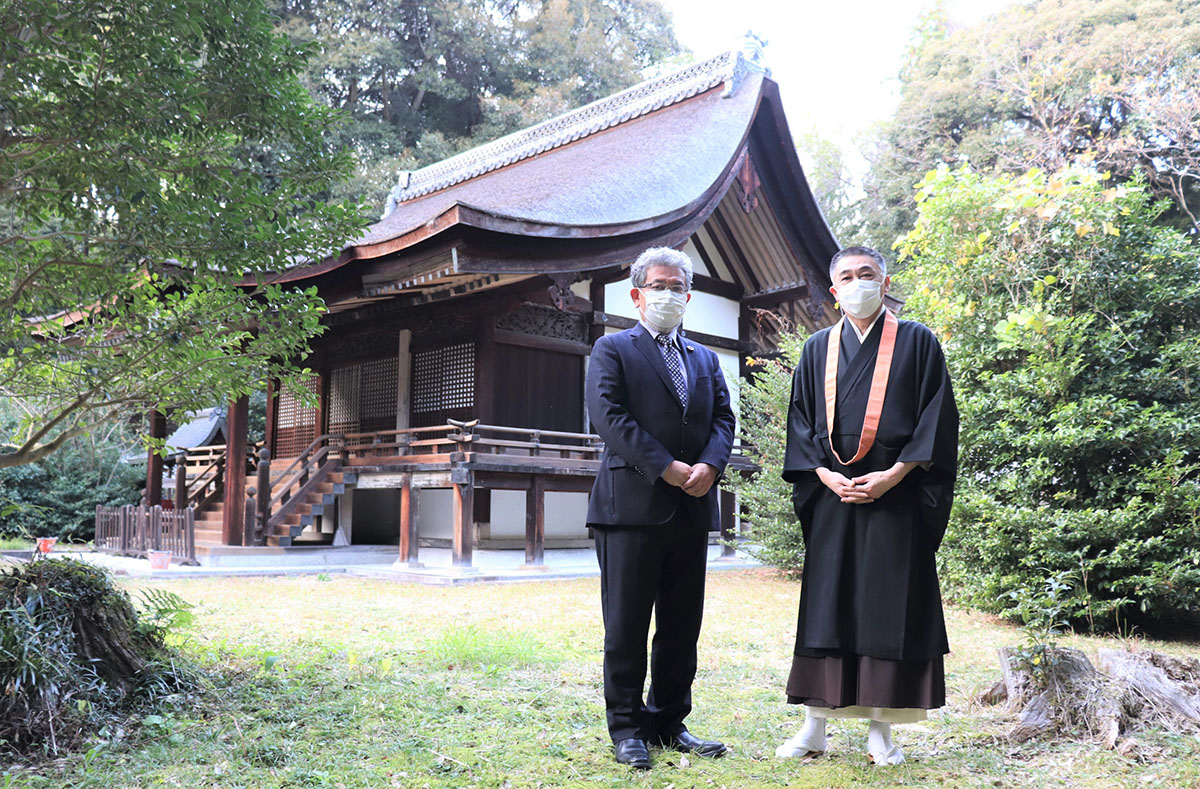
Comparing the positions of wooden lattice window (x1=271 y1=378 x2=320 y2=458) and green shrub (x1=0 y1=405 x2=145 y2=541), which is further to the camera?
green shrub (x1=0 y1=405 x2=145 y2=541)

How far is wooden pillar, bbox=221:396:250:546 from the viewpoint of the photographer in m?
10.6

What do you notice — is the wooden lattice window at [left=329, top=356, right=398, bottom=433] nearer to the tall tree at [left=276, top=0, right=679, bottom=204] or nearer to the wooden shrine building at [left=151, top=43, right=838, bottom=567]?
the wooden shrine building at [left=151, top=43, right=838, bottom=567]

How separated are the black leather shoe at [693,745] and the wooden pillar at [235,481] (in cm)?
853

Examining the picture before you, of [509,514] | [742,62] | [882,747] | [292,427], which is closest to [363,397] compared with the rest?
[292,427]

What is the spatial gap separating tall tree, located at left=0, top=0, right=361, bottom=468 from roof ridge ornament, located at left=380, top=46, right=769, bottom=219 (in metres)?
10.9

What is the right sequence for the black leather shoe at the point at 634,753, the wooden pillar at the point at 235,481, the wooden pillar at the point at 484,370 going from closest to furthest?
the black leather shoe at the point at 634,753 < the wooden pillar at the point at 235,481 < the wooden pillar at the point at 484,370

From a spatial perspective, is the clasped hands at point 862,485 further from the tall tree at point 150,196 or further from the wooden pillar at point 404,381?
the wooden pillar at point 404,381

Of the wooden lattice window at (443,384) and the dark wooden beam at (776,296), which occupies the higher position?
the dark wooden beam at (776,296)

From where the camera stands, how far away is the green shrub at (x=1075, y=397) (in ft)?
19.3

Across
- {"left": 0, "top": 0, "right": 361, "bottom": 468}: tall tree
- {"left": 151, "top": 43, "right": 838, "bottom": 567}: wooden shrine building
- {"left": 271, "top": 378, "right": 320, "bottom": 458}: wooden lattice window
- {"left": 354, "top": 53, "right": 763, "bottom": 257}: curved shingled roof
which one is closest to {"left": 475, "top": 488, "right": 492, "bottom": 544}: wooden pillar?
{"left": 151, "top": 43, "right": 838, "bottom": 567}: wooden shrine building

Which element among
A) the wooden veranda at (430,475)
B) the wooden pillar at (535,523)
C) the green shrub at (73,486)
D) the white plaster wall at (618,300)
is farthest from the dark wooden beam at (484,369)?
the green shrub at (73,486)

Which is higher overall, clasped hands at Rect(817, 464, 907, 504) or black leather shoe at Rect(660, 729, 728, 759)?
clasped hands at Rect(817, 464, 907, 504)

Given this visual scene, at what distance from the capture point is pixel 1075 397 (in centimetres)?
636

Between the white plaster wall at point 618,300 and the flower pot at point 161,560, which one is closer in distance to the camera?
the flower pot at point 161,560
